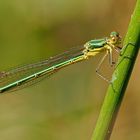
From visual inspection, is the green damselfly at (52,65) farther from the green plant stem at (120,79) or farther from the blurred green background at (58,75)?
the green plant stem at (120,79)

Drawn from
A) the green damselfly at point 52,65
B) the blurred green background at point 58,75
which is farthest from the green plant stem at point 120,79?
the blurred green background at point 58,75

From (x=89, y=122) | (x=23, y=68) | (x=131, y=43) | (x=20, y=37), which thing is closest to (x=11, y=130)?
Answer: (x=23, y=68)

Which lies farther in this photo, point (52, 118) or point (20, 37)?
point (20, 37)

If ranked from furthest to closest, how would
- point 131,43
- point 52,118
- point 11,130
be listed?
point 52,118
point 11,130
point 131,43

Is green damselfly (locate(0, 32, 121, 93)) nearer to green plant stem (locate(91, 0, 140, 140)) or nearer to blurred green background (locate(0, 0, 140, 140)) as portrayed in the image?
blurred green background (locate(0, 0, 140, 140))

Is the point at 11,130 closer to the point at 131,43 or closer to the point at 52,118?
the point at 52,118

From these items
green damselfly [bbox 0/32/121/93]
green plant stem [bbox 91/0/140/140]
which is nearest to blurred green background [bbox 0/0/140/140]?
green damselfly [bbox 0/32/121/93]
